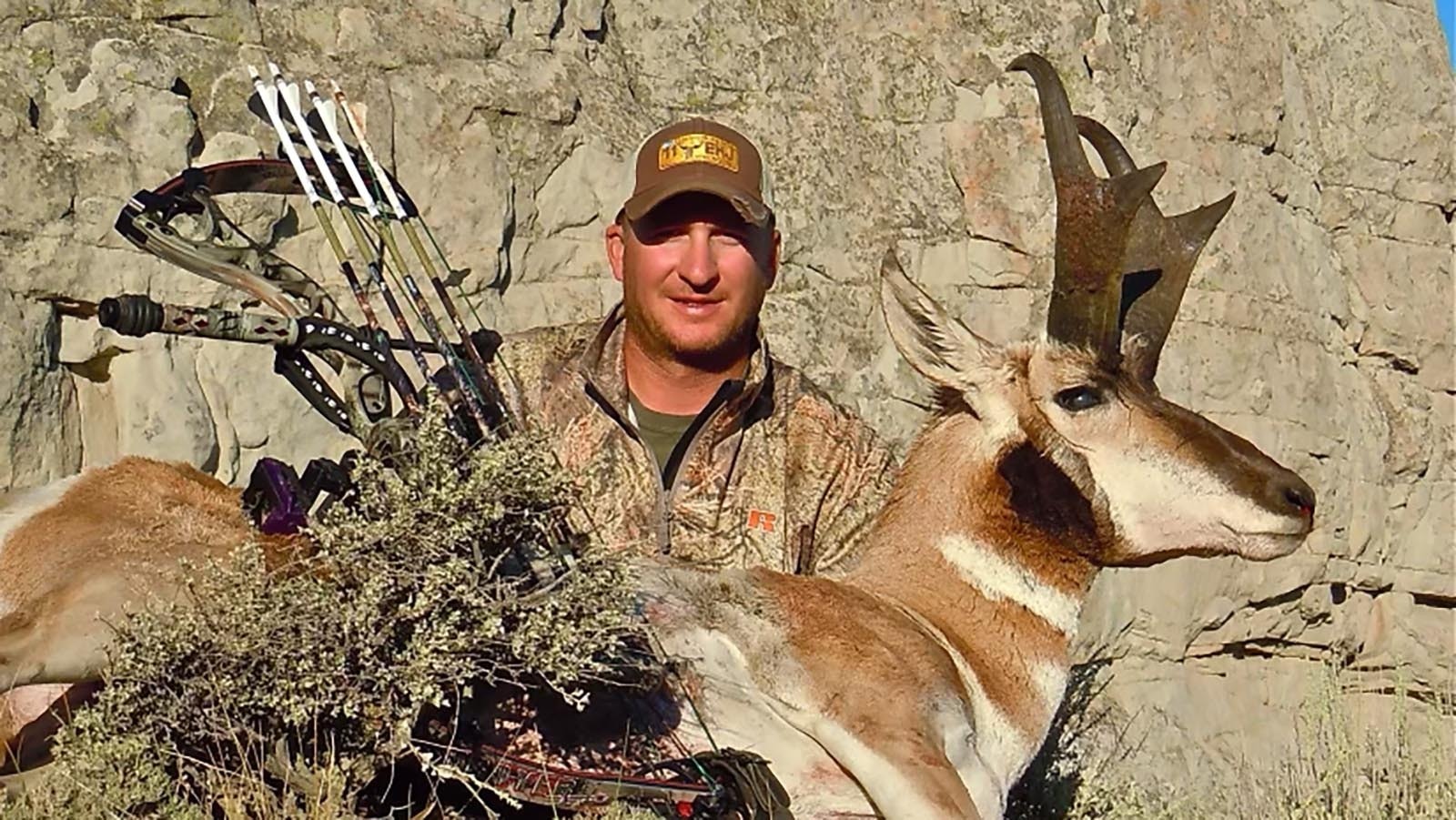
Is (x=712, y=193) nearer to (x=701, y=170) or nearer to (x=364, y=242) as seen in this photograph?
(x=701, y=170)

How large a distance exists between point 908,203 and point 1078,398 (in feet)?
12.4

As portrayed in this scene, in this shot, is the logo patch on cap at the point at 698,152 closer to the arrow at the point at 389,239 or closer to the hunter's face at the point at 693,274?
the hunter's face at the point at 693,274

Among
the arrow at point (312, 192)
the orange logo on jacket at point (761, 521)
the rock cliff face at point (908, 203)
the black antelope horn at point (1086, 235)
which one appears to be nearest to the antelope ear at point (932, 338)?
the black antelope horn at point (1086, 235)

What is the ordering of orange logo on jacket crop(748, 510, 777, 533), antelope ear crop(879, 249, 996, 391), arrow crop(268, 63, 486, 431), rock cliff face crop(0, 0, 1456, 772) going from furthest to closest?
rock cliff face crop(0, 0, 1456, 772)
orange logo on jacket crop(748, 510, 777, 533)
antelope ear crop(879, 249, 996, 391)
arrow crop(268, 63, 486, 431)

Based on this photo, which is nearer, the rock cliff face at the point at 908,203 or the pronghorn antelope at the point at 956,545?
the pronghorn antelope at the point at 956,545

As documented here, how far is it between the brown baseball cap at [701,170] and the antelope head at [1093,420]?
51 centimetres

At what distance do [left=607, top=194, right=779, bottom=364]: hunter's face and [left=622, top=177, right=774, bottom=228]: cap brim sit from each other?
55mm

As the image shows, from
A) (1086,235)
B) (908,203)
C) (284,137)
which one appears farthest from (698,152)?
(908,203)

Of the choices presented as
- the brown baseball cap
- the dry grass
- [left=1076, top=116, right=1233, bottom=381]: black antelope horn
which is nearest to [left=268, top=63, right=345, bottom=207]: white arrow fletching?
the brown baseball cap

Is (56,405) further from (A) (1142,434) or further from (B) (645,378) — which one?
(A) (1142,434)

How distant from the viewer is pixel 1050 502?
214 inches

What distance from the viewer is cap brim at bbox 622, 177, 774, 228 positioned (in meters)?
5.75

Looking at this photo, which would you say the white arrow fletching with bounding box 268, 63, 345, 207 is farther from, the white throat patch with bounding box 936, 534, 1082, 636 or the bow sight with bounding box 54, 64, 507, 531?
the white throat patch with bounding box 936, 534, 1082, 636

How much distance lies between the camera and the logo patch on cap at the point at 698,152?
19.2 ft
